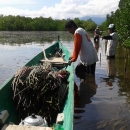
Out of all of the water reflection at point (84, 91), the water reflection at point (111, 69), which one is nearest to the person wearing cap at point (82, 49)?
the water reflection at point (84, 91)

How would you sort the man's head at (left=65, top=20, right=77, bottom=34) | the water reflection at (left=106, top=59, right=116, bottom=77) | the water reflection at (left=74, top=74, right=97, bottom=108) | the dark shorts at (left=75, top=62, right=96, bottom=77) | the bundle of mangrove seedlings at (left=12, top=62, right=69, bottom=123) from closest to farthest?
the bundle of mangrove seedlings at (left=12, top=62, right=69, bottom=123), the man's head at (left=65, top=20, right=77, bottom=34), the water reflection at (left=74, top=74, right=97, bottom=108), the dark shorts at (left=75, top=62, right=96, bottom=77), the water reflection at (left=106, top=59, right=116, bottom=77)

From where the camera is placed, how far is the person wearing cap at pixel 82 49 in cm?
600

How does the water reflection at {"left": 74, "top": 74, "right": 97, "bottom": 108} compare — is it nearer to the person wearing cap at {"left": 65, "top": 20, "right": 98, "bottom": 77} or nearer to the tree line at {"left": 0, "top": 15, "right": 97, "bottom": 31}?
the person wearing cap at {"left": 65, "top": 20, "right": 98, "bottom": 77}

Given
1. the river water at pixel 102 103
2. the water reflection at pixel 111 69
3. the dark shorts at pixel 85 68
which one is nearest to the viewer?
the river water at pixel 102 103

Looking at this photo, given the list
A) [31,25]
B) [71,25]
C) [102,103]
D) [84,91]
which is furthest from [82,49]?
[31,25]

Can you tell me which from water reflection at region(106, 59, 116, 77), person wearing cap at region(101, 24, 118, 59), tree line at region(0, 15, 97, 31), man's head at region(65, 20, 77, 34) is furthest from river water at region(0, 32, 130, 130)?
tree line at region(0, 15, 97, 31)

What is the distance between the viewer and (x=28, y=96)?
15.3 feet

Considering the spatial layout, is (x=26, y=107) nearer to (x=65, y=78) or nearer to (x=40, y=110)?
(x=40, y=110)

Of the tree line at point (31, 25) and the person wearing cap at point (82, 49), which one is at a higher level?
the tree line at point (31, 25)

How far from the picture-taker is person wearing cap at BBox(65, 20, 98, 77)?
19.7 ft

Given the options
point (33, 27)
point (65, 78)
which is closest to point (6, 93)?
point (65, 78)

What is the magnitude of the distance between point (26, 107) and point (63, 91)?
2.73ft

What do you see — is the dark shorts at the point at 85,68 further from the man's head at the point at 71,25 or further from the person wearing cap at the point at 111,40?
the person wearing cap at the point at 111,40

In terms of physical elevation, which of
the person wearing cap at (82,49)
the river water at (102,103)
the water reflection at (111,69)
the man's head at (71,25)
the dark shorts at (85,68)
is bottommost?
the river water at (102,103)
